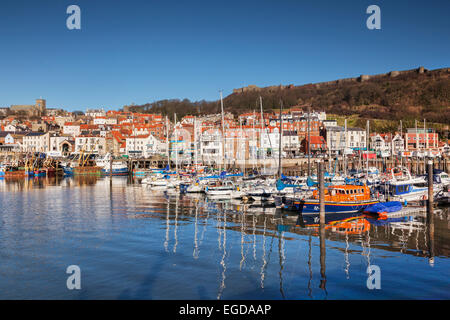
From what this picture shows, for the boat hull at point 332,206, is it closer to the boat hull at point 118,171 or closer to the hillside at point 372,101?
the boat hull at point 118,171

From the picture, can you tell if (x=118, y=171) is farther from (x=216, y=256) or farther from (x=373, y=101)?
(x=373, y=101)

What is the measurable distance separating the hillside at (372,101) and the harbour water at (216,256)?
12239cm

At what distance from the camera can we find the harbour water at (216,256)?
13.7 metres

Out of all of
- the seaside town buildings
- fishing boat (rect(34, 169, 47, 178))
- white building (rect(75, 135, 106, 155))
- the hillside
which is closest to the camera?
fishing boat (rect(34, 169, 47, 178))

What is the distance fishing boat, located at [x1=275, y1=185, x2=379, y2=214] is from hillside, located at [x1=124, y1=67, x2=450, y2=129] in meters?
118

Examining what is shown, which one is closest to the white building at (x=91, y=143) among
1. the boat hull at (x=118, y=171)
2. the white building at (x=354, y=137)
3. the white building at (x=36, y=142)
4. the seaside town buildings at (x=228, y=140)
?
the seaside town buildings at (x=228, y=140)

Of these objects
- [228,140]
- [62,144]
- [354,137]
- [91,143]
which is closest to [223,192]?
[228,140]

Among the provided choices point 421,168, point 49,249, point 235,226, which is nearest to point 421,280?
point 235,226

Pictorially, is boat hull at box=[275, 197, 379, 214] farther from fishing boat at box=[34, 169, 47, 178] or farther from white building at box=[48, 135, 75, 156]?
white building at box=[48, 135, 75, 156]

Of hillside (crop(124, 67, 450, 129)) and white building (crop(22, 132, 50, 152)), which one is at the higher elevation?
hillside (crop(124, 67, 450, 129))

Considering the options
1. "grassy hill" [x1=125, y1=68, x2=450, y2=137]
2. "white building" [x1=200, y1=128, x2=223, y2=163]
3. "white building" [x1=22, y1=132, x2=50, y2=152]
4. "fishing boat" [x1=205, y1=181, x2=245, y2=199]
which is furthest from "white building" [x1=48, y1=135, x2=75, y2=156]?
"fishing boat" [x1=205, y1=181, x2=245, y2=199]

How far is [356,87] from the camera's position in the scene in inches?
7510

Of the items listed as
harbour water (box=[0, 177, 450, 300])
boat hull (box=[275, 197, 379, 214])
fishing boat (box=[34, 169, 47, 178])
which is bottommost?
harbour water (box=[0, 177, 450, 300])

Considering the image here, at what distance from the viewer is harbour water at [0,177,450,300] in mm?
13703
